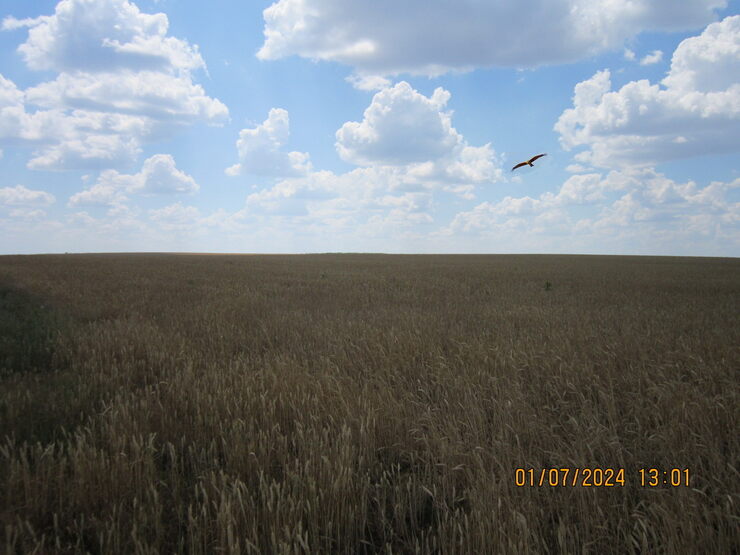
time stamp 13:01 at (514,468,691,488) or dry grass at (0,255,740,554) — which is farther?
time stamp 13:01 at (514,468,691,488)

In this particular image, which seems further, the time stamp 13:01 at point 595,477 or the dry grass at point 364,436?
the time stamp 13:01 at point 595,477

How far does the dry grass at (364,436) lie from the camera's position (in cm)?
231

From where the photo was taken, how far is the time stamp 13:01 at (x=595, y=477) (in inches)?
109

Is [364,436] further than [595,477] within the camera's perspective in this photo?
Yes

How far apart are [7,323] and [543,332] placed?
9738mm

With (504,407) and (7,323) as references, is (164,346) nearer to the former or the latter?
(7,323)

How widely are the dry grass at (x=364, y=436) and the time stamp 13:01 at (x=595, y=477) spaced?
0.21ft

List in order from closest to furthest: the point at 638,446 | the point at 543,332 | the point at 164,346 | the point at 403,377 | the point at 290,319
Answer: the point at 638,446
the point at 403,377
the point at 164,346
the point at 543,332
the point at 290,319

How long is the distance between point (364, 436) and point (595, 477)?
5.34 feet

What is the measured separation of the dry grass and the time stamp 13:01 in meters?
0.06

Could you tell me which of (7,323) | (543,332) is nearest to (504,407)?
(543,332)

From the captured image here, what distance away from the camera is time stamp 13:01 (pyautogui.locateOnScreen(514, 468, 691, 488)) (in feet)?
9.08

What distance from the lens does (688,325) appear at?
763 centimetres

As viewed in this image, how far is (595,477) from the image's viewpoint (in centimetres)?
282
